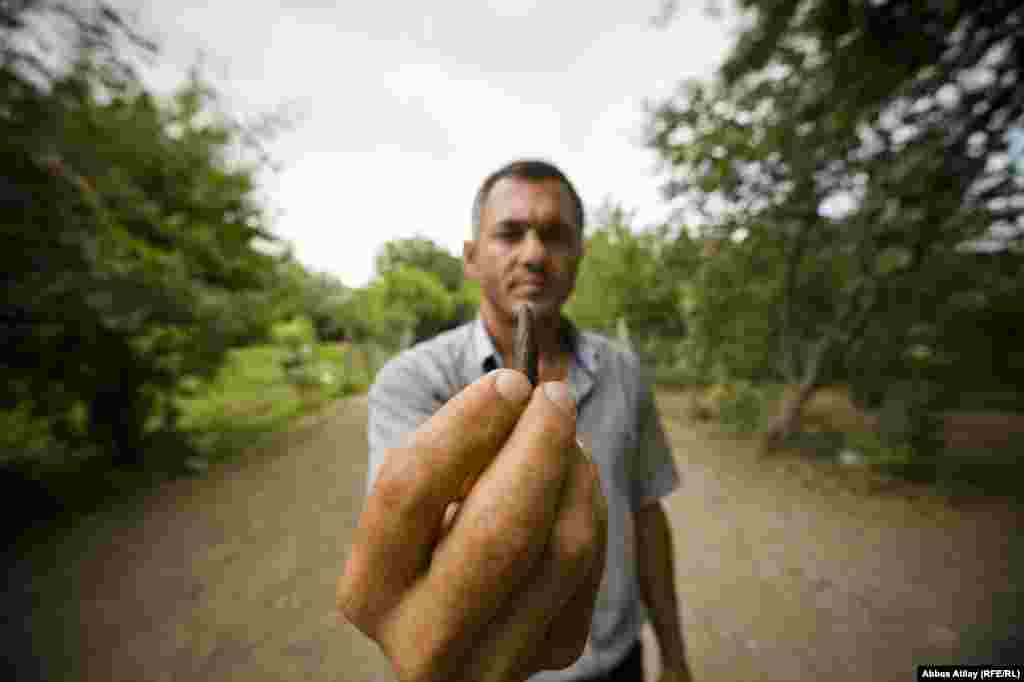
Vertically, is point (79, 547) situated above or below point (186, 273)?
below

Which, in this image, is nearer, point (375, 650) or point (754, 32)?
point (375, 650)

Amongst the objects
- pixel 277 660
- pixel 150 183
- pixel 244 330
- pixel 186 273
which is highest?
pixel 150 183

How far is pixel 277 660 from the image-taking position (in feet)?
1.92

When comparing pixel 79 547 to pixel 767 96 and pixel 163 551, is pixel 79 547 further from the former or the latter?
pixel 767 96

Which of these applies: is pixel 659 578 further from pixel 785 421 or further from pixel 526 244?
pixel 785 421

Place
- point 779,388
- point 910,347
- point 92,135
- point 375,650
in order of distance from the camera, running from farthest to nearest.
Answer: point 779,388 → point 910,347 → point 92,135 → point 375,650

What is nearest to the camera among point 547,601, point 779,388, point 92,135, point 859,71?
point 547,601

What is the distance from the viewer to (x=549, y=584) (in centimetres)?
42

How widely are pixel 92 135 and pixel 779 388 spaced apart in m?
10.7

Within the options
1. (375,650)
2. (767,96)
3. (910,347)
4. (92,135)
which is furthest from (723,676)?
(910,347)

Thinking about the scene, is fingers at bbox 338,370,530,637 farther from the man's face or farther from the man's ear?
the man's ear

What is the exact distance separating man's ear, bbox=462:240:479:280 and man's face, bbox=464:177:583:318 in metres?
0.06

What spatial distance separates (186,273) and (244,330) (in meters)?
1.45

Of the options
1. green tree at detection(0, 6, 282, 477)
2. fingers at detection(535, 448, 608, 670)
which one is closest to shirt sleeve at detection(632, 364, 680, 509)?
fingers at detection(535, 448, 608, 670)
